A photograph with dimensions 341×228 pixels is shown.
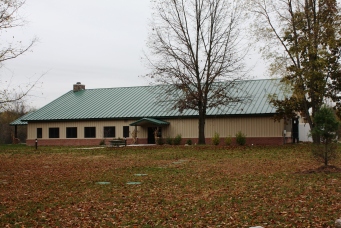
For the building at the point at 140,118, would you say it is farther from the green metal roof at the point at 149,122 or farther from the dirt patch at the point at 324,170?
the dirt patch at the point at 324,170

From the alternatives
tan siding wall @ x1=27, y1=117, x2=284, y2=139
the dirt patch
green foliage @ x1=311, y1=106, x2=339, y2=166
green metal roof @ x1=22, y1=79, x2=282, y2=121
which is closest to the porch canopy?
green metal roof @ x1=22, y1=79, x2=282, y2=121

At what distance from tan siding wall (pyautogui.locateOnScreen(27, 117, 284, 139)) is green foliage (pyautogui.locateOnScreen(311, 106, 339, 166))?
71.1 feet

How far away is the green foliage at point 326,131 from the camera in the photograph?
15086 millimetres

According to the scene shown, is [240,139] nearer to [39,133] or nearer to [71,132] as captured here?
[71,132]

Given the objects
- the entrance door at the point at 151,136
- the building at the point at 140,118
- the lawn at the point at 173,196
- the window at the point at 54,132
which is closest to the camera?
the lawn at the point at 173,196

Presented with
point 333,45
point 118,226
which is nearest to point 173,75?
point 333,45

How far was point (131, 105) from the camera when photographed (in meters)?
45.3

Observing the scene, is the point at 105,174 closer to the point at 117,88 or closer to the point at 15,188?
the point at 15,188

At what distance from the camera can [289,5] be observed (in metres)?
29.4

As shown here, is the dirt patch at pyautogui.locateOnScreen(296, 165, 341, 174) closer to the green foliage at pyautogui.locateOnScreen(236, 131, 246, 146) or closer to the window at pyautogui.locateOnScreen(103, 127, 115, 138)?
the green foliage at pyautogui.locateOnScreen(236, 131, 246, 146)

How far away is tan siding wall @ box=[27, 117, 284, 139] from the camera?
37531 millimetres

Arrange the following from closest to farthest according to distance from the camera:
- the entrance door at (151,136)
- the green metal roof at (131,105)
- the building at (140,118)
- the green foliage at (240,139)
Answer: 1. the green foliage at (240,139)
2. the building at (140,118)
3. the green metal roof at (131,105)
4. the entrance door at (151,136)

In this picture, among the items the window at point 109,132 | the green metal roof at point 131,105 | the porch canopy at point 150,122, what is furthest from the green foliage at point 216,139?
the window at point 109,132

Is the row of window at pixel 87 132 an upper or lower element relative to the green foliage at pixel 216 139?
upper
